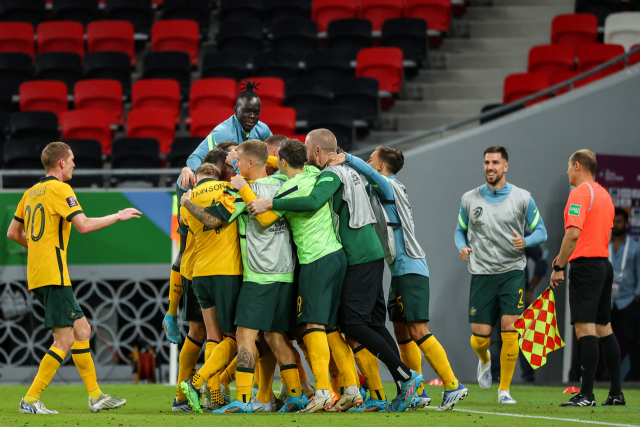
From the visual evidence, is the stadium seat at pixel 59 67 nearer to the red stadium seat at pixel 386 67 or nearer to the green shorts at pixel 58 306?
the red stadium seat at pixel 386 67

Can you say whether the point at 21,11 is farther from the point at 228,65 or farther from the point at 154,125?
the point at 154,125

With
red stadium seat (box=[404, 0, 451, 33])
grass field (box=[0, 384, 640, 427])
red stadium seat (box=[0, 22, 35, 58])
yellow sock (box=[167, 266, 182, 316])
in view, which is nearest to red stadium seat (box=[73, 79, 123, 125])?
red stadium seat (box=[0, 22, 35, 58])

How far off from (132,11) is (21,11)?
2.26m

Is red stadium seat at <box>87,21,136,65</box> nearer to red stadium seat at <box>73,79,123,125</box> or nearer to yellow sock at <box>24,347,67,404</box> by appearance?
red stadium seat at <box>73,79,123,125</box>

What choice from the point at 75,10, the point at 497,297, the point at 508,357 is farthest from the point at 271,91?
the point at 508,357

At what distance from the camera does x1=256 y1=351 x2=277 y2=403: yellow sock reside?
5816 millimetres

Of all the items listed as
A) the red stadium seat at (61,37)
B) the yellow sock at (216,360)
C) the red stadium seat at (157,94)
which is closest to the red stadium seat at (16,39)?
the red stadium seat at (61,37)

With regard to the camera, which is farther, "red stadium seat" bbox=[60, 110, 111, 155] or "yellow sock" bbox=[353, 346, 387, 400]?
"red stadium seat" bbox=[60, 110, 111, 155]

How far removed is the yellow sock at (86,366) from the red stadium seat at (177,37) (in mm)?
8957

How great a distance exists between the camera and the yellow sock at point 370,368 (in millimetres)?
5617

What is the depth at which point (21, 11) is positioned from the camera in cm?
1518

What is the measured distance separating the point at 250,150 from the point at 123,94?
8.55 m

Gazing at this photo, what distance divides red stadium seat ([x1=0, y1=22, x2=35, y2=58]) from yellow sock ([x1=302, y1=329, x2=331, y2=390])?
10792 mm

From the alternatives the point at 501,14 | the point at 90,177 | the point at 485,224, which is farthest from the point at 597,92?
the point at 90,177
